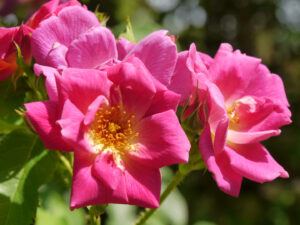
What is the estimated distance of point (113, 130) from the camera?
80cm

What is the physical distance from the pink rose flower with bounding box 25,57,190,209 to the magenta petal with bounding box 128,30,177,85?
1.3 inches

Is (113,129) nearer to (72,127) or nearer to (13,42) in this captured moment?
(72,127)

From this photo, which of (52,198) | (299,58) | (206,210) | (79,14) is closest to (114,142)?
(79,14)

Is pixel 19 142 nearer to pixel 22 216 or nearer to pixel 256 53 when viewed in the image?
pixel 22 216

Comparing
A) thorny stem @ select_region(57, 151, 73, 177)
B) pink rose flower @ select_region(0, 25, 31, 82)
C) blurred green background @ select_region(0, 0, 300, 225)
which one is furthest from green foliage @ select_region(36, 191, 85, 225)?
pink rose flower @ select_region(0, 25, 31, 82)

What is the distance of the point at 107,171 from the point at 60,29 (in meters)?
0.33

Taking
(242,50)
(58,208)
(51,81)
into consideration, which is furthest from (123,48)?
(242,50)

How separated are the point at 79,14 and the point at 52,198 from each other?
1.03m

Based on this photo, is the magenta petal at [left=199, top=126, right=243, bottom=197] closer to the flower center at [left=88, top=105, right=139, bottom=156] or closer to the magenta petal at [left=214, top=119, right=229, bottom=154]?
the magenta petal at [left=214, top=119, right=229, bottom=154]

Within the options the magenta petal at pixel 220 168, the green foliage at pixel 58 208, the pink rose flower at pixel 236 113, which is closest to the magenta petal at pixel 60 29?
the pink rose flower at pixel 236 113

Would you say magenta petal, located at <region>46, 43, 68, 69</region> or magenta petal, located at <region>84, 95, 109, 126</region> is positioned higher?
magenta petal, located at <region>46, 43, 68, 69</region>

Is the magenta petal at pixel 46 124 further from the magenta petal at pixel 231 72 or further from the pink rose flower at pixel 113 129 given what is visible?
the magenta petal at pixel 231 72

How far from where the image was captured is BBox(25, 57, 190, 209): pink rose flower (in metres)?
0.69

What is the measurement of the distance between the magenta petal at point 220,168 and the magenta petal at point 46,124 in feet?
0.88
